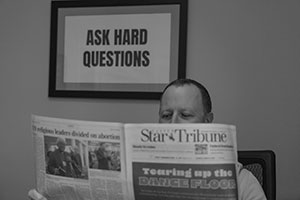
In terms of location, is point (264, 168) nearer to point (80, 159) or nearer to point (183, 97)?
point (183, 97)

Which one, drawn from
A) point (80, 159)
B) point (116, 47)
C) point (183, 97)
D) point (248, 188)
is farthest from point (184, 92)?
point (116, 47)

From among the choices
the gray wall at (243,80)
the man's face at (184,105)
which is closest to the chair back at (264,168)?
the man's face at (184,105)

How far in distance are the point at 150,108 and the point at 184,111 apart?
2.24 feet

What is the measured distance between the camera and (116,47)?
205 cm

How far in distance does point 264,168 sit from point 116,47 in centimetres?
95

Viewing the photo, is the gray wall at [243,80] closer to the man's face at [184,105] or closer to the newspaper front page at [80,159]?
the man's face at [184,105]

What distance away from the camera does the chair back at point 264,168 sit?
4.65ft

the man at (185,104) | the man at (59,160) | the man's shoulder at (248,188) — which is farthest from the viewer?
the man at (185,104)

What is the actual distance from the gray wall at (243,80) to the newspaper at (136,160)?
3.19 ft

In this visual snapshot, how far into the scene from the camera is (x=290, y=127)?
6.22 ft

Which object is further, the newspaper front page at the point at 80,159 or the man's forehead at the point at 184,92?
the man's forehead at the point at 184,92

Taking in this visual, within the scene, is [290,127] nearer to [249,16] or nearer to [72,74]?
[249,16]

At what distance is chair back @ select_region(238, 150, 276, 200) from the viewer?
1.42 metres

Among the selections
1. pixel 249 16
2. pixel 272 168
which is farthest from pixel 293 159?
pixel 249 16
